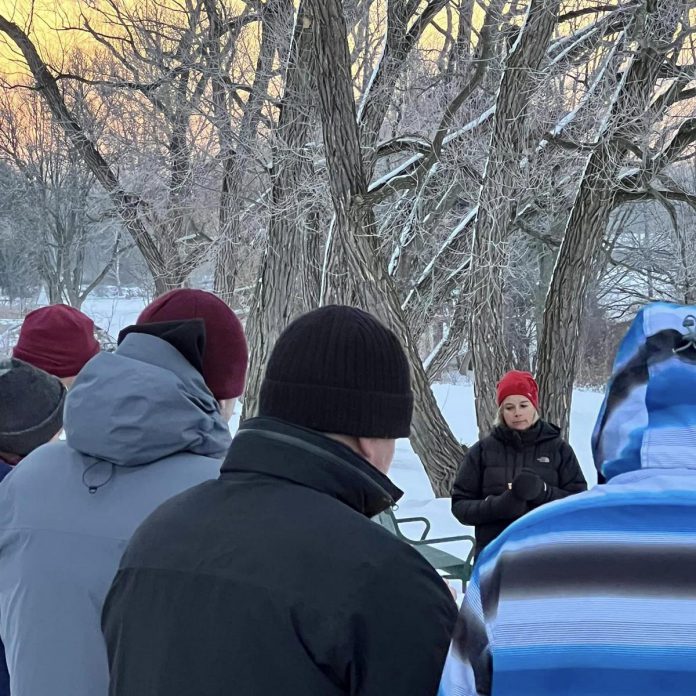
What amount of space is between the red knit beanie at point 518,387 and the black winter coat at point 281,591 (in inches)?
119

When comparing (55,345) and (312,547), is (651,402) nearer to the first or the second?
(312,547)

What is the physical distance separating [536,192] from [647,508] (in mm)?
7566

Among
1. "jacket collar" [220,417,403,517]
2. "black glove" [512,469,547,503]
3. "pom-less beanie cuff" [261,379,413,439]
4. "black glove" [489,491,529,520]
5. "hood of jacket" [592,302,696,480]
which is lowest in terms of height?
"black glove" [489,491,529,520]

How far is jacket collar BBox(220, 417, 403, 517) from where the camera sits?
4.05 feet

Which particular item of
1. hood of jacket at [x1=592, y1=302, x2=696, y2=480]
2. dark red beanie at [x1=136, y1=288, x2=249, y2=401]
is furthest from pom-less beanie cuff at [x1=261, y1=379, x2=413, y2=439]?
dark red beanie at [x1=136, y1=288, x2=249, y2=401]

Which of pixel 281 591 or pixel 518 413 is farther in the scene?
pixel 518 413

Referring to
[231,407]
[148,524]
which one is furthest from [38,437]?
[148,524]

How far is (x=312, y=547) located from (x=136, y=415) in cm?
63

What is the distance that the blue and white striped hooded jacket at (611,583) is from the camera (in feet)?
3.00

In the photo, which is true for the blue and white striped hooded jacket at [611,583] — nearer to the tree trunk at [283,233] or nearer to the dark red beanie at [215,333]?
the dark red beanie at [215,333]

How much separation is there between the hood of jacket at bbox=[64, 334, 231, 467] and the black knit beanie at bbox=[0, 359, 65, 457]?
59 cm

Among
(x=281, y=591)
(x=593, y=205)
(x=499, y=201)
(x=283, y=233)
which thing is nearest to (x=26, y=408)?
(x=281, y=591)

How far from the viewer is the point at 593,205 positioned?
7.07 meters

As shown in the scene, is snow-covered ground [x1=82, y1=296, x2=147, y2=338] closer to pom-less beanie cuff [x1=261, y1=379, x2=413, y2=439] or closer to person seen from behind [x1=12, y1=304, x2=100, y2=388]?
person seen from behind [x1=12, y1=304, x2=100, y2=388]
